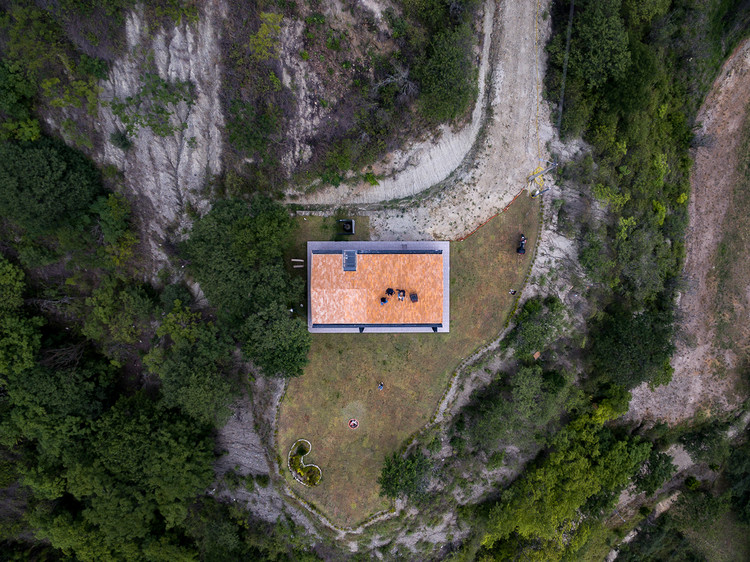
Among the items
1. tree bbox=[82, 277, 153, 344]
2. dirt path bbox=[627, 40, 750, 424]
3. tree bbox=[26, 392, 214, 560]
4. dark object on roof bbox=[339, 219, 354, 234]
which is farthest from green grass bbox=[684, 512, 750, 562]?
tree bbox=[82, 277, 153, 344]

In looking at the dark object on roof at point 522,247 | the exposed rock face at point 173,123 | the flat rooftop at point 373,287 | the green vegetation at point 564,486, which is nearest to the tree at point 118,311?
the exposed rock face at point 173,123

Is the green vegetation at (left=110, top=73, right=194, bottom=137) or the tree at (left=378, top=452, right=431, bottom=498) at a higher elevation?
the green vegetation at (left=110, top=73, right=194, bottom=137)

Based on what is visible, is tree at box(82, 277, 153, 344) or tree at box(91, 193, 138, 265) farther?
tree at box(82, 277, 153, 344)

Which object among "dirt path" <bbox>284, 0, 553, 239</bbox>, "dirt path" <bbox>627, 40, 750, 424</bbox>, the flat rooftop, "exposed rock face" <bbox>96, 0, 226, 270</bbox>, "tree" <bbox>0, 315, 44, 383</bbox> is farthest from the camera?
"dirt path" <bbox>627, 40, 750, 424</bbox>

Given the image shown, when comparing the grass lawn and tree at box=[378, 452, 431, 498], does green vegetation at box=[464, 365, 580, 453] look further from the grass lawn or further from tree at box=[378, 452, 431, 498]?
tree at box=[378, 452, 431, 498]

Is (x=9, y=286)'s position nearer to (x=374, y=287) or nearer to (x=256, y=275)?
(x=256, y=275)

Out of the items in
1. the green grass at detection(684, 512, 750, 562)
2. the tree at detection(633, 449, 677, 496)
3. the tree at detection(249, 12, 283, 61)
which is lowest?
the green grass at detection(684, 512, 750, 562)

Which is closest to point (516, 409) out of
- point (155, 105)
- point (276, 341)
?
point (276, 341)

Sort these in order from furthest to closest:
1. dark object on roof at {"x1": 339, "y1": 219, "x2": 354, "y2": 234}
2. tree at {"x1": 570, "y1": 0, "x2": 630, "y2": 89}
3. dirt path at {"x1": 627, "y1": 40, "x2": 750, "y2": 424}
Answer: dirt path at {"x1": 627, "y1": 40, "x2": 750, "y2": 424} → dark object on roof at {"x1": 339, "y1": 219, "x2": 354, "y2": 234} → tree at {"x1": 570, "y1": 0, "x2": 630, "y2": 89}
